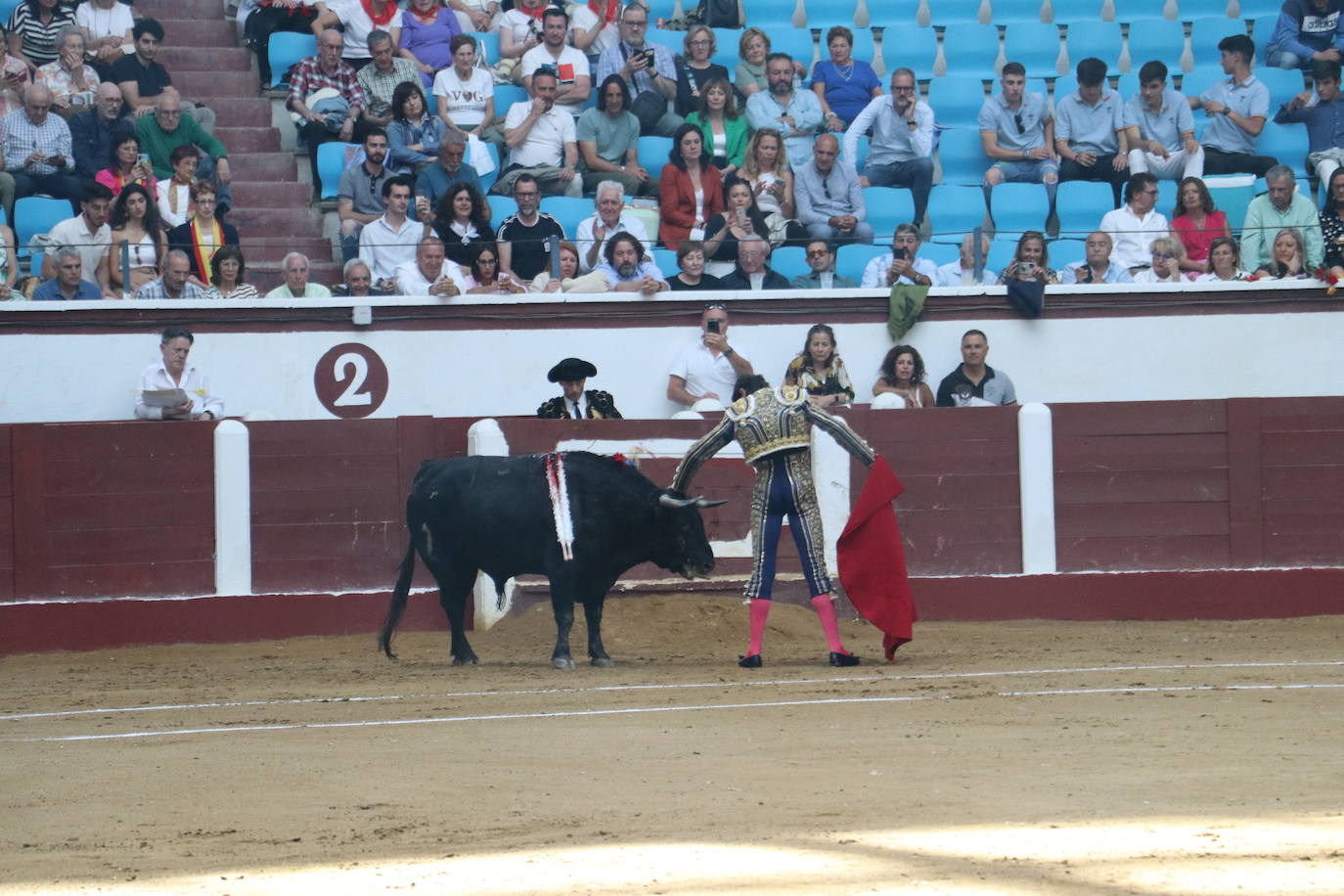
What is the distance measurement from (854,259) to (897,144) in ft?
3.38

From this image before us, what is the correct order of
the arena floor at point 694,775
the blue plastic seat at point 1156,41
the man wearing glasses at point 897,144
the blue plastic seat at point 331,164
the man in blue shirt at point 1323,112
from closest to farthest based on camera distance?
the arena floor at point 694,775 → the blue plastic seat at point 331,164 → the man wearing glasses at point 897,144 → the man in blue shirt at point 1323,112 → the blue plastic seat at point 1156,41

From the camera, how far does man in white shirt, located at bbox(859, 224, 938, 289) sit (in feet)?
36.5

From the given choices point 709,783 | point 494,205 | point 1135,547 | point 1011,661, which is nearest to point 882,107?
point 494,205

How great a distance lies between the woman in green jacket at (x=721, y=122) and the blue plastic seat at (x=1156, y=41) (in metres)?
3.82

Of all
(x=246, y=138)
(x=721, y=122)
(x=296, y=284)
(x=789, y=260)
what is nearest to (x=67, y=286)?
(x=296, y=284)

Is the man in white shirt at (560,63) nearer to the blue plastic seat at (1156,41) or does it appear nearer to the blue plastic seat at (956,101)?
the blue plastic seat at (956,101)

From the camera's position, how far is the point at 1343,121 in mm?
12562

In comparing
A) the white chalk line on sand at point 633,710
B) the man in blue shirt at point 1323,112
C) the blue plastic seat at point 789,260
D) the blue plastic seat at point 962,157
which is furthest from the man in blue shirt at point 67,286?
the man in blue shirt at point 1323,112

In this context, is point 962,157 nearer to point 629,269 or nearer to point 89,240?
point 629,269

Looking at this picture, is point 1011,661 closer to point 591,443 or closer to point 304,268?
point 591,443

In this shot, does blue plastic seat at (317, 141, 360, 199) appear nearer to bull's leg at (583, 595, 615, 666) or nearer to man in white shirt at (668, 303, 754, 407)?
man in white shirt at (668, 303, 754, 407)

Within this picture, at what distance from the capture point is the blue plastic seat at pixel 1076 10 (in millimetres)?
14703

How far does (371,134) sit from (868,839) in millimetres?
7628

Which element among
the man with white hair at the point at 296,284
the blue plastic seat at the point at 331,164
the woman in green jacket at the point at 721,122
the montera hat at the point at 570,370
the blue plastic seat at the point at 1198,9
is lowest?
the montera hat at the point at 570,370
